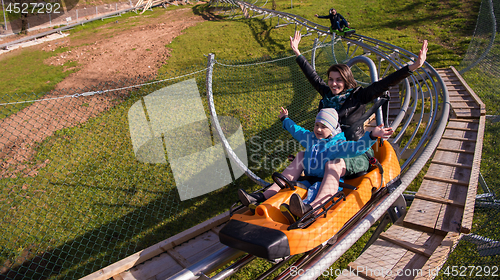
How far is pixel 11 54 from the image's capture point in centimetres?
861

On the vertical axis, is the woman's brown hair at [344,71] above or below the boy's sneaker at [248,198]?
above

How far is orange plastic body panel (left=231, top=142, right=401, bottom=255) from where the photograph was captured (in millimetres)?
1865

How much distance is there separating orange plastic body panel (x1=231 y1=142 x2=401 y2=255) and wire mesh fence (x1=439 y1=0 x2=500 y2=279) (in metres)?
0.88

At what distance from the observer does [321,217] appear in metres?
2.08

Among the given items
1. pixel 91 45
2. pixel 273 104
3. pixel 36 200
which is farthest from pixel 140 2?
pixel 36 200

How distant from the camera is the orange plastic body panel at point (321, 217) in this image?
1.87 meters

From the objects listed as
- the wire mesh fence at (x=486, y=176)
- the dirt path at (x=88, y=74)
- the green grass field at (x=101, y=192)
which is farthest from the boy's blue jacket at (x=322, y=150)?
the dirt path at (x=88, y=74)

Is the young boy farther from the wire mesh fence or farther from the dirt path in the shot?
the dirt path

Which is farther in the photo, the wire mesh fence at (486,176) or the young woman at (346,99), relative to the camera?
the young woman at (346,99)

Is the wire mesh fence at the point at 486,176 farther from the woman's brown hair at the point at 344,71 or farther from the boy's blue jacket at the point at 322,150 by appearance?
the woman's brown hair at the point at 344,71

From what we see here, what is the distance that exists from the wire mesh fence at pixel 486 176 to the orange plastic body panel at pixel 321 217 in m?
0.88

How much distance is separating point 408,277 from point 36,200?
4.68 meters

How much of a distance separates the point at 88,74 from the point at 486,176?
8.74 metres

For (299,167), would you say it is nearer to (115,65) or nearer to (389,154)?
(389,154)
